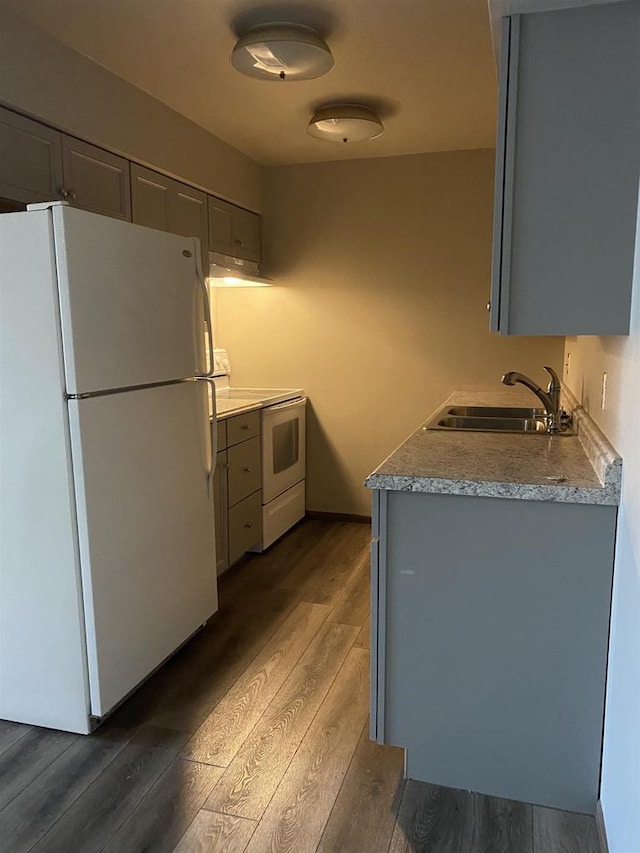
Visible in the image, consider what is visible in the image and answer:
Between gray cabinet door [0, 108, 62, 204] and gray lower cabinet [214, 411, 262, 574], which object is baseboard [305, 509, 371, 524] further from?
gray cabinet door [0, 108, 62, 204]

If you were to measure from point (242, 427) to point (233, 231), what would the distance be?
128cm

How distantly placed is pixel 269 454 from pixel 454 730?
7.27ft

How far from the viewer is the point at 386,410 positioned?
4258 mm

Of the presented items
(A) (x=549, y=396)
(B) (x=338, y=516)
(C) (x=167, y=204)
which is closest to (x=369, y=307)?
(B) (x=338, y=516)

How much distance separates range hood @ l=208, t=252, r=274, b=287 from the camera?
141 inches

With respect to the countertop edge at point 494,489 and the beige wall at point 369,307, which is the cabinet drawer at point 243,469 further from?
the countertop edge at point 494,489

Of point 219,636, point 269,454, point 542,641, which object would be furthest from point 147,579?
point 269,454

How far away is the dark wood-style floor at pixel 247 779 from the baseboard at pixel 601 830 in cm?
3

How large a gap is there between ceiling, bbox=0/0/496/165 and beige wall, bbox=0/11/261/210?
0.05 metres

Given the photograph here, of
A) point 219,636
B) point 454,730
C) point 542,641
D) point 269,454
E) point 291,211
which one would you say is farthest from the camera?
point 291,211

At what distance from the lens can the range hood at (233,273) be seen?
11.7 ft

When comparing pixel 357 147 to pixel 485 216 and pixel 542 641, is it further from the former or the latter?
pixel 542 641

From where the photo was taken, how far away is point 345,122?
119 inches

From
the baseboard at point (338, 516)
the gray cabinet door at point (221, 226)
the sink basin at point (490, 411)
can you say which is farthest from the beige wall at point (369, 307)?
the sink basin at point (490, 411)
